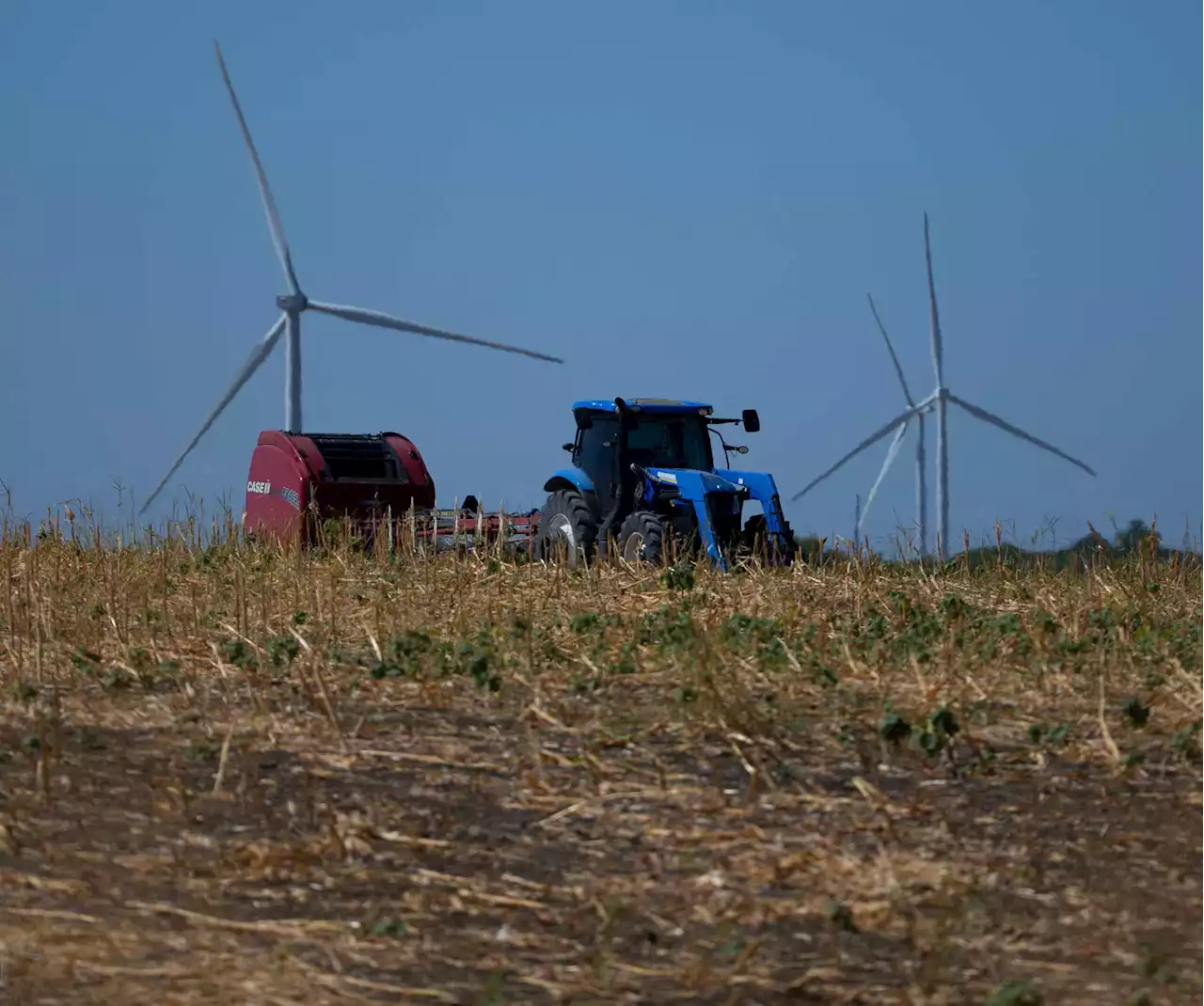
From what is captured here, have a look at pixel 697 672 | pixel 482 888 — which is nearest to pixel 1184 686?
pixel 697 672

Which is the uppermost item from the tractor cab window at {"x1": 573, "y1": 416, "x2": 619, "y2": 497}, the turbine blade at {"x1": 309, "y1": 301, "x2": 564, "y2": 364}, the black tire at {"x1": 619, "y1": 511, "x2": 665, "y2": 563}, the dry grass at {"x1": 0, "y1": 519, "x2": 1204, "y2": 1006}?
the turbine blade at {"x1": 309, "y1": 301, "x2": 564, "y2": 364}

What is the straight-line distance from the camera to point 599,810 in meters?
6.72

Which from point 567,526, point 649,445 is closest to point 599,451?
point 649,445

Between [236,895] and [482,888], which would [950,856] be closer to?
[482,888]

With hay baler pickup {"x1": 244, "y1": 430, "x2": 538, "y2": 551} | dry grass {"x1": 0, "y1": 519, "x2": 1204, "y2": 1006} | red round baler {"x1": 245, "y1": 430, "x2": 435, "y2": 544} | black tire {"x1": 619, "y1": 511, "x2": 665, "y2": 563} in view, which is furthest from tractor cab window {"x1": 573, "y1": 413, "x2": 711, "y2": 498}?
dry grass {"x1": 0, "y1": 519, "x2": 1204, "y2": 1006}

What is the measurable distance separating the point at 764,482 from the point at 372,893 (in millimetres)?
13120

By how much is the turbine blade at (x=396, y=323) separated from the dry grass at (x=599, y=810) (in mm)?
21291

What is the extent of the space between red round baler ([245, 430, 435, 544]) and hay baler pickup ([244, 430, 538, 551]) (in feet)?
0.04

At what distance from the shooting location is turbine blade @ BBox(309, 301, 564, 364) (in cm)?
3183

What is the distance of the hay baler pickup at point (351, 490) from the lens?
72.0 feet

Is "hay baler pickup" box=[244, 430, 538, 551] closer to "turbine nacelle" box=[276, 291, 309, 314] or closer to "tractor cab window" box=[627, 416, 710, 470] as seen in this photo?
"tractor cab window" box=[627, 416, 710, 470]

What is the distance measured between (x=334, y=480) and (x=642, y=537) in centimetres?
706

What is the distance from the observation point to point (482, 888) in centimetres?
598

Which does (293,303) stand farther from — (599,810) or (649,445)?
(599,810)
